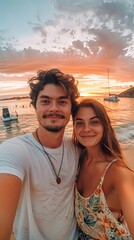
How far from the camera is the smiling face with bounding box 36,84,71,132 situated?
9.38 feet

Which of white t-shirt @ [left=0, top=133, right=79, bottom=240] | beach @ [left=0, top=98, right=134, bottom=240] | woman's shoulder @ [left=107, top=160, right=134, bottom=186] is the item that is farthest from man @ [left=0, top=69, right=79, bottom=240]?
beach @ [left=0, top=98, right=134, bottom=240]


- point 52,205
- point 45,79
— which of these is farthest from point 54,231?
point 45,79

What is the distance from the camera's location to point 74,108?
316 cm

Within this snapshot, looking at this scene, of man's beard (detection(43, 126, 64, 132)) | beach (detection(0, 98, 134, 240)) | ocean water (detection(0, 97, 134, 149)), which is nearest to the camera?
man's beard (detection(43, 126, 64, 132))

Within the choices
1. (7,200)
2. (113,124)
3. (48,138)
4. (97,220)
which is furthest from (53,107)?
(113,124)

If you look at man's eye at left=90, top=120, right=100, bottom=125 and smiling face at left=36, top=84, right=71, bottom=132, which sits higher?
smiling face at left=36, top=84, right=71, bottom=132

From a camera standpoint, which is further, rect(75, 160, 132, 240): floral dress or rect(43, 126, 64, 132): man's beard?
rect(43, 126, 64, 132): man's beard

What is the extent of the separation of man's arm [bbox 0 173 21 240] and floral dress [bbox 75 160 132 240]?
901mm

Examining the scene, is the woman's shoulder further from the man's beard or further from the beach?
the beach

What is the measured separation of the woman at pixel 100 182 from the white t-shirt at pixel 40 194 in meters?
0.18

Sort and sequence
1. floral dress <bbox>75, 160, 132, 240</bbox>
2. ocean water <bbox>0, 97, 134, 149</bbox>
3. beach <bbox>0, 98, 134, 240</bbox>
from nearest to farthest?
floral dress <bbox>75, 160, 132, 240</bbox> < beach <bbox>0, 98, 134, 240</bbox> < ocean water <bbox>0, 97, 134, 149</bbox>

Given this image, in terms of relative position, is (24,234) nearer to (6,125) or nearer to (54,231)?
(54,231)

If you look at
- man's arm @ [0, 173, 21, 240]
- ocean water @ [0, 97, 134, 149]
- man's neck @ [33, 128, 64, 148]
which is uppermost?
man's neck @ [33, 128, 64, 148]

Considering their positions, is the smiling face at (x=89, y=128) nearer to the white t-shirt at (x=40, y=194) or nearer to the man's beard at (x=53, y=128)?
the man's beard at (x=53, y=128)
